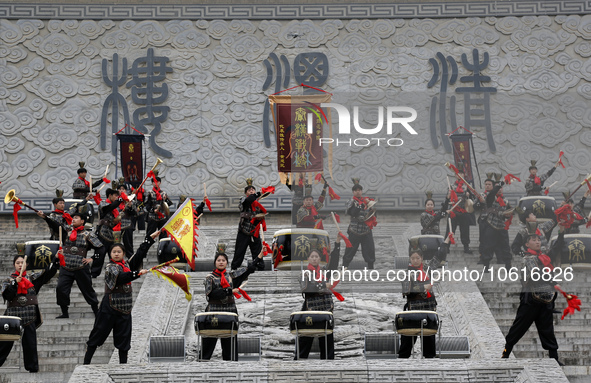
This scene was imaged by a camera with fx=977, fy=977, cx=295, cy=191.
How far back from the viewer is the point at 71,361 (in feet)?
32.7

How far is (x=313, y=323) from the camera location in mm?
9336

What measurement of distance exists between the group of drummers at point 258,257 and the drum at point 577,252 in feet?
1.59

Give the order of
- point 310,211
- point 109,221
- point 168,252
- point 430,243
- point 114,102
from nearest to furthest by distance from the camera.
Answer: point 430,243, point 310,211, point 168,252, point 109,221, point 114,102

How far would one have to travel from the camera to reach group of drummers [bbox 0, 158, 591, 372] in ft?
30.7

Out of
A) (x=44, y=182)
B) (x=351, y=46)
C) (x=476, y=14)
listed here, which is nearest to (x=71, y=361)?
(x=44, y=182)

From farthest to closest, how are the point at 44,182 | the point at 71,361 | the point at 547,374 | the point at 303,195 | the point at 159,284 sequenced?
1. the point at 44,182
2. the point at 303,195
3. the point at 159,284
4. the point at 71,361
5. the point at 547,374

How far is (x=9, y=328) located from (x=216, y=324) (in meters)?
1.98

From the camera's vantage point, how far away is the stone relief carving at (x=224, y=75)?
60.8 feet

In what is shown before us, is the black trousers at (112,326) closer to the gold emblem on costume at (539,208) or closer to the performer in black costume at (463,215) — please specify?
the performer in black costume at (463,215)

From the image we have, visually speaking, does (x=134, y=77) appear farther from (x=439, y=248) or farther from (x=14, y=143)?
(x=439, y=248)

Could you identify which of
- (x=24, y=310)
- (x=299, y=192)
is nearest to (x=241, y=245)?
(x=299, y=192)

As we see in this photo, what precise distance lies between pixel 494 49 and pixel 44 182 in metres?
8.96

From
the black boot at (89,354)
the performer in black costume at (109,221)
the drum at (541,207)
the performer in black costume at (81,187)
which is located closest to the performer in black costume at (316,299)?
the black boot at (89,354)

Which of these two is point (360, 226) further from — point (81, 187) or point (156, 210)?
point (81, 187)
